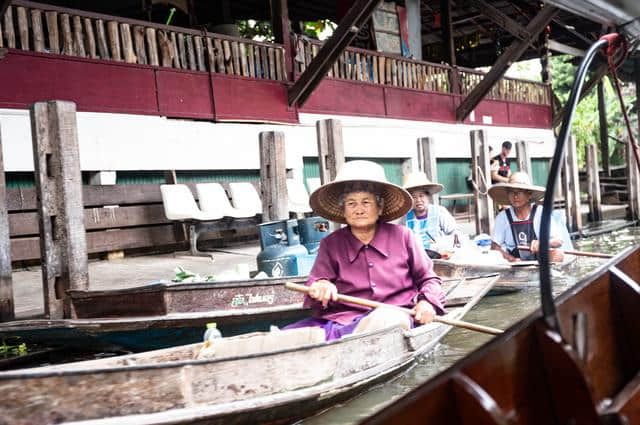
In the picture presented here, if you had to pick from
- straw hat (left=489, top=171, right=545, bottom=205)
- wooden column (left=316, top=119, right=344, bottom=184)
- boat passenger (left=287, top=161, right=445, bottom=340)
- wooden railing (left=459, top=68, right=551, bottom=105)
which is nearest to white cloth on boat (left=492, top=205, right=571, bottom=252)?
straw hat (left=489, top=171, right=545, bottom=205)

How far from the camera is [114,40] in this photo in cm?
981

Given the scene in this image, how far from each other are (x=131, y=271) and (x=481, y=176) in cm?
613

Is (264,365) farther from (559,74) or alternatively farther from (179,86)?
(559,74)

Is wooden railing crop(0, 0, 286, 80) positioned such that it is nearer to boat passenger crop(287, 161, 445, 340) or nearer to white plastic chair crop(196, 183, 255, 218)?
white plastic chair crop(196, 183, 255, 218)

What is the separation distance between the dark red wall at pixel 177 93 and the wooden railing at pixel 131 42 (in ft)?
0.47

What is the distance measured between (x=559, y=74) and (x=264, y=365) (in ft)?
98.8

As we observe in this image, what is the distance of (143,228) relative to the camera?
1028 centimetres

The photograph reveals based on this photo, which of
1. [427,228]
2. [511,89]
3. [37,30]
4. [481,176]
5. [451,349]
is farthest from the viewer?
[511,89]

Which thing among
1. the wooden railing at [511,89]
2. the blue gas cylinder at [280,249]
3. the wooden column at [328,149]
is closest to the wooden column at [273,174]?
the wooden column at [328,149]

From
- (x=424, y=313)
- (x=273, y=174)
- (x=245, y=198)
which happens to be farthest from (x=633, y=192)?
(x=424, y=313)

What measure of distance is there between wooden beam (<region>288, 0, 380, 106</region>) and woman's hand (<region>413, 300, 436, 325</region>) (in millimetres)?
7136

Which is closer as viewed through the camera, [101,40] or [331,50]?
[101,40]

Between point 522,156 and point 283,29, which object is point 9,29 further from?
point 522,156

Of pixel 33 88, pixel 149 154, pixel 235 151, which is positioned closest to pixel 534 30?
pixel 235 151
